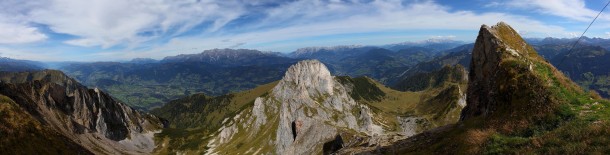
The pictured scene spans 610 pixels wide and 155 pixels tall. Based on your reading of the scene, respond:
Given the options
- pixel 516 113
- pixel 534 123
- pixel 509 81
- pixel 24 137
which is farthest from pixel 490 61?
pixel 24 137

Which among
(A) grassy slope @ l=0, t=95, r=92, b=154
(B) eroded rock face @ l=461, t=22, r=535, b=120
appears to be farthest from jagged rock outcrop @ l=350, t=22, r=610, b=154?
(A) grassy slope @ l=0, t=95, r=92, b=154

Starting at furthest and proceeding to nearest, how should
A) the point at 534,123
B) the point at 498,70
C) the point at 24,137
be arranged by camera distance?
the point at 24,137
the point at 498,70
the point at 534,123

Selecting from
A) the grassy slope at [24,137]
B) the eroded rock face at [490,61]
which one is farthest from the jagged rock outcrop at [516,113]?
the grassy slope at [24,137]

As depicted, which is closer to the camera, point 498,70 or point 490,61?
point 498,70

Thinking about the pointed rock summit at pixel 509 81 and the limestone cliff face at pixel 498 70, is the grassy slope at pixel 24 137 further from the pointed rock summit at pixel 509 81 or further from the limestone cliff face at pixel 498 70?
the pointed rock summit at pixel 509 81

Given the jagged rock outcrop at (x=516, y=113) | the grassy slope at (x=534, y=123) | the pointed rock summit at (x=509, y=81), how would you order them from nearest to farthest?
the grassy slope at (x=534, y=123)
the jagged rock outcrop at (x=516, y=113)
the pointed rock summit at (x=509, y=81)

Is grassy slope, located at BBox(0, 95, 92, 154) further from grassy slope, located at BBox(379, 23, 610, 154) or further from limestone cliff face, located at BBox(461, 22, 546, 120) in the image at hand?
grassy slope, located at BBox(379, 23, 610, 154)

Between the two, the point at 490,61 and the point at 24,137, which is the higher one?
the point at 490,61

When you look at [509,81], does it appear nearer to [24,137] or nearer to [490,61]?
[490,61]

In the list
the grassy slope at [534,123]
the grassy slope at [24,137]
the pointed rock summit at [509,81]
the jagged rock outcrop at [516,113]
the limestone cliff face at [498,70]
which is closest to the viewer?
the grassy slope at [534,123]

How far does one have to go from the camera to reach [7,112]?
19400 cm

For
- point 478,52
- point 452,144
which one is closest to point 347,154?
point 452,144

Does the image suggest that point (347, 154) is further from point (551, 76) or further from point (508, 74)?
point (551, 76)

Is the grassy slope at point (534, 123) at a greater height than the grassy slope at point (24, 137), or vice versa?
the grassy slope at point (534, 123)
